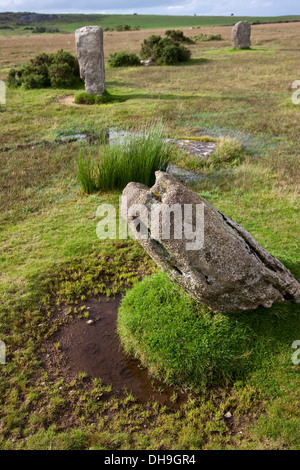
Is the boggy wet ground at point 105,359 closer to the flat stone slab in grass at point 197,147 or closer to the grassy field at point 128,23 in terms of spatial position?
the flat stone slab in grass at point 197,147

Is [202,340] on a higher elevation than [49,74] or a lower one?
lower

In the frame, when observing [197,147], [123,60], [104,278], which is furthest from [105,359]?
[123,60]

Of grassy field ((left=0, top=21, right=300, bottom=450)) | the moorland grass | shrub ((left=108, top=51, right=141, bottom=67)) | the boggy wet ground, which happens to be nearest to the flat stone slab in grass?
grassy field ((left=0, top=21, right=300, bottom=450))

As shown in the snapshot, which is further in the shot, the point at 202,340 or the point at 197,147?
the point at 197,147

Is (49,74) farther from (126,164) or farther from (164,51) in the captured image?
(126,164)

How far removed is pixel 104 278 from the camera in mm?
6363

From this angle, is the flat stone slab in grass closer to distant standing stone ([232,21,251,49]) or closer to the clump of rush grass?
the clump of rush grass

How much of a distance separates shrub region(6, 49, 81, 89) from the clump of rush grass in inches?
538

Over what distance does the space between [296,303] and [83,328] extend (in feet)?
9.56

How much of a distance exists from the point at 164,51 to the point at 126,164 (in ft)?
74.9
